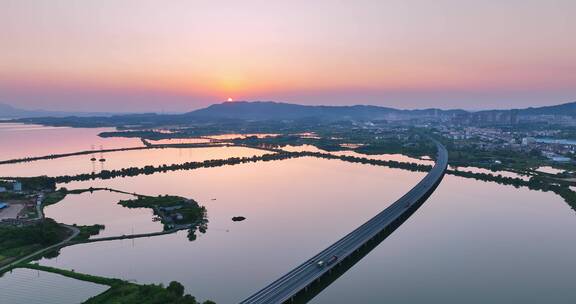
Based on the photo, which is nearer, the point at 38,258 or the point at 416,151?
the point at 38,258

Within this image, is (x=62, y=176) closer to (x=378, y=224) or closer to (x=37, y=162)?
(x=37, y=162)

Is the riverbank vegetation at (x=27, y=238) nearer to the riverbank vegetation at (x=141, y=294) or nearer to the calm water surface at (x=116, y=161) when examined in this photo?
the riverbank vegetation at (x=141, y=294)

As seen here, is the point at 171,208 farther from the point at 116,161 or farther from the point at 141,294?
the point at 116,161

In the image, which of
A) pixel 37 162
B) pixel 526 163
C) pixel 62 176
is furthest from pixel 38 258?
pixel 526 163

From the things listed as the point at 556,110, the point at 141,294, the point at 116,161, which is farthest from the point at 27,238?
the point at 556,110

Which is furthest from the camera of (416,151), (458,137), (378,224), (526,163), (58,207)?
(458,137)

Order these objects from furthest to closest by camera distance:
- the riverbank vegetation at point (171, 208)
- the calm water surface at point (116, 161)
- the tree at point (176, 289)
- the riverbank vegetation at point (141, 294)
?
the calm water surface at point (116, 161) < the riverbank vegetation at point (171, 208) < the tree at point (176, 289) < the riverbank vegetation at point (141, 294)

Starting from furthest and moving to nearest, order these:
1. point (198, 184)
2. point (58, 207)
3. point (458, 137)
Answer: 1. point (458, 137)
2. point (198, 184)
3. point (58, 207)

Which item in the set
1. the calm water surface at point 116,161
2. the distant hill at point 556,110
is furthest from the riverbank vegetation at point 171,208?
the distant hill at point 556,110
